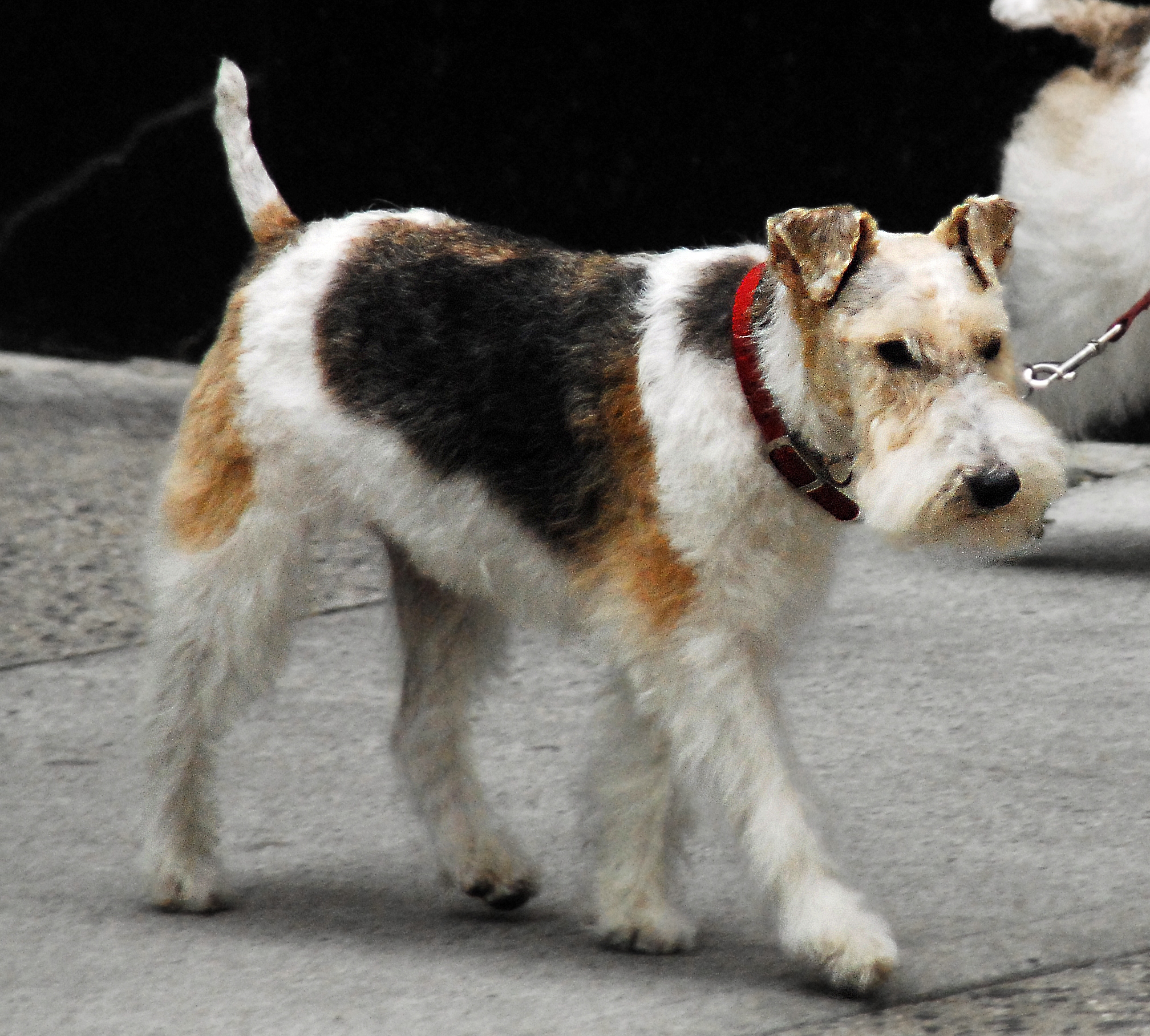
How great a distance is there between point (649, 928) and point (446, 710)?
75 centimetres

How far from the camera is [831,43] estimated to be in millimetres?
8680

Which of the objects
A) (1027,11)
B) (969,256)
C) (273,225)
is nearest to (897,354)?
(969,256)

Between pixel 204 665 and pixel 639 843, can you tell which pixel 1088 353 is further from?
pixel 204 665

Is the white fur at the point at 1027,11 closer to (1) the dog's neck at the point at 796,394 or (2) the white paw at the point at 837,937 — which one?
(1) the dog's neck at the point at 796,394

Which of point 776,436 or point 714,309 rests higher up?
point 714,309

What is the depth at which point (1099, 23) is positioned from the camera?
638 centimetres

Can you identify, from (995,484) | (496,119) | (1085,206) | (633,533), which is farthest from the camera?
(496,119)

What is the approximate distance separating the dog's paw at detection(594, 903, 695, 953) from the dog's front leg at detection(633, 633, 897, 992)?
0.31 m

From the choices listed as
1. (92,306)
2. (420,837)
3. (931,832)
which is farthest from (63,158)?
(931,832)

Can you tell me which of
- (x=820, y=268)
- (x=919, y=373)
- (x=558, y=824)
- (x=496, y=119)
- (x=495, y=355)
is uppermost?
(x=820, y=268)

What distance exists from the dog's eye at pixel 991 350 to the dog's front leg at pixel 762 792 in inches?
26.1

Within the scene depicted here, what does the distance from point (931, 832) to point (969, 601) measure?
1.94 meters

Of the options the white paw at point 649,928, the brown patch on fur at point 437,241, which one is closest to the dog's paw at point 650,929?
the white paw at point 649,928

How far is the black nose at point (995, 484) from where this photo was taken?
3.11 meters
